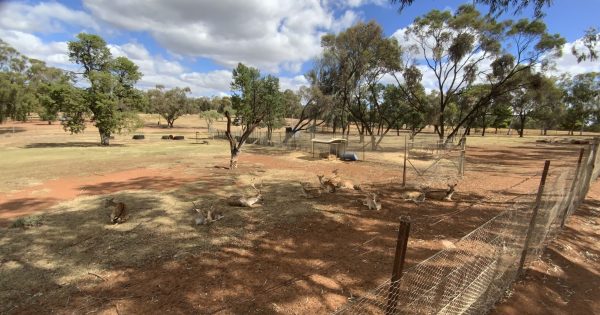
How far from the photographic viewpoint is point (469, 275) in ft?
15.8

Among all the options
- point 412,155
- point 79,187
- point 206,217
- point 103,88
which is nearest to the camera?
point 206,217

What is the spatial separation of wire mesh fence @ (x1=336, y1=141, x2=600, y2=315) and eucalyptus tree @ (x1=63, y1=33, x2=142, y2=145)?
3012cm

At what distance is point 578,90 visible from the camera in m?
55.1

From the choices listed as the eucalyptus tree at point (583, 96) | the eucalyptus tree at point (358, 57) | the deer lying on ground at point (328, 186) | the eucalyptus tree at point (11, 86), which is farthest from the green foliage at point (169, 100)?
the eucalyptus tree at point (583, 96)

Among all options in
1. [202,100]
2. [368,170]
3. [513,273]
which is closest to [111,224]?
[513,273]

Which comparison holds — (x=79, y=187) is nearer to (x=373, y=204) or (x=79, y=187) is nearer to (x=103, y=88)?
(x=373, y=204)

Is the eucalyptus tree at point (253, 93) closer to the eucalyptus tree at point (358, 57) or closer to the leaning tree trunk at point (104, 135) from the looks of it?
the eucalyptus tree at point (358, 57)

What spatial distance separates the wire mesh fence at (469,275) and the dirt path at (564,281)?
0.19m

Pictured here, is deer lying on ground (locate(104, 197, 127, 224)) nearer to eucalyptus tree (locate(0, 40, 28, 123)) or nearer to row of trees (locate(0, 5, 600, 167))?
row of trees (locate(0, 5, 600, 167))

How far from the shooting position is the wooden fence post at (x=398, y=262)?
284 cm

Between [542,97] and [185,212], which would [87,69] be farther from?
[542,97]

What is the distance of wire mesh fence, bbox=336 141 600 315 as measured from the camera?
412cm

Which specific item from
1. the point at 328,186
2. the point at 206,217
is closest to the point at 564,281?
the point at 328,186

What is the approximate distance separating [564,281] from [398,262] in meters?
4.66
